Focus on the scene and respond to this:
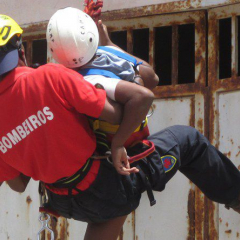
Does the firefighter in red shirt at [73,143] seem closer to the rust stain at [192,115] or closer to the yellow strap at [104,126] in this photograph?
the yellow strap at [104,126]

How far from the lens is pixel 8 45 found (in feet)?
12.5

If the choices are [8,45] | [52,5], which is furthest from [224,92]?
[8,45]

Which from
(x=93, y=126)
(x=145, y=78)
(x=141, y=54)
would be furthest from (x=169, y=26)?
(x=93, y=126)

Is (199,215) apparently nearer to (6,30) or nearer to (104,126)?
(104,126)

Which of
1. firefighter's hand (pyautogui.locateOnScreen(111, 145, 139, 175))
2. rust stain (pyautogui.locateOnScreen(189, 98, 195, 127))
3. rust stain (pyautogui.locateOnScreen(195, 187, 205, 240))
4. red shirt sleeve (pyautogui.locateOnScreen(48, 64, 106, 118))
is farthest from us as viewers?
rust stain (pyautogui.locateOnScreen(189, 98, 195, 127))

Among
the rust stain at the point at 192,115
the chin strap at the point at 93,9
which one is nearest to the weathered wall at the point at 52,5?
the rust stain at the point at 192,115

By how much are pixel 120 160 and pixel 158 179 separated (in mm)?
390

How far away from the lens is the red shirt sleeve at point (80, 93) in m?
3.63

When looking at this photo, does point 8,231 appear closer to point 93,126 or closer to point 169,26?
point 169,26

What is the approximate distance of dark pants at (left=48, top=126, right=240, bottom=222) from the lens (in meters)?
3.95

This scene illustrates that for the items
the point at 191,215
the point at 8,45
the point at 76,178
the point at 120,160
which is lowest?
the point at 191,215

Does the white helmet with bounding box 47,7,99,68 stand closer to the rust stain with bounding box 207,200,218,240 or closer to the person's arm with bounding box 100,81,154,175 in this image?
the person's arm with bounding box 100,81,154,175

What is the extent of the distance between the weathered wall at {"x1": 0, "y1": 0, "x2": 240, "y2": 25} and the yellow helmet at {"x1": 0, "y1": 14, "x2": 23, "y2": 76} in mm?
1772

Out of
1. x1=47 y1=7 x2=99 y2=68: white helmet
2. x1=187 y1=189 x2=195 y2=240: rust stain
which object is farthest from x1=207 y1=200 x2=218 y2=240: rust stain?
x1=47 y1=7 x2=99 y2=68: white helmet
